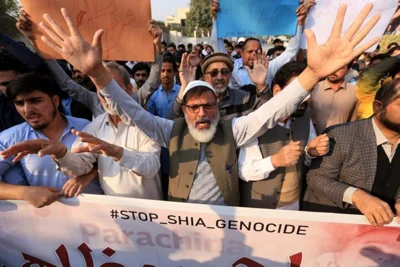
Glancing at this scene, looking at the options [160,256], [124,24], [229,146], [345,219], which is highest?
[124,24]

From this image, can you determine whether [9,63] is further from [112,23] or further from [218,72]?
[218,72]

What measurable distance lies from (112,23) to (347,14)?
229cm

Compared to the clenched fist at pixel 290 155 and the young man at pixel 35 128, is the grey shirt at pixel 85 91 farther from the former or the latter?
the clenched fist at pixel 290 155

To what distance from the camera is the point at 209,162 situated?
1899mm

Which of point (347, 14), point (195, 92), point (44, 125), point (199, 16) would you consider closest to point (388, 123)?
point (195, 92)

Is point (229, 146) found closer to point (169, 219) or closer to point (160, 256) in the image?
point (169, 219)

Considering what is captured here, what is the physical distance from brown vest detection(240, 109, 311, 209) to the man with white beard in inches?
4.2

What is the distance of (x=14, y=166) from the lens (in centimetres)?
195

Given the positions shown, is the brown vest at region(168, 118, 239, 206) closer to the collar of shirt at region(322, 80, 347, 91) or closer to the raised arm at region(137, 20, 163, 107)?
the raised arm at region(137, 20, 163, 107)

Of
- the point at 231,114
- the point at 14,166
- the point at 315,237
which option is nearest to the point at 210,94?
the point at 231,114

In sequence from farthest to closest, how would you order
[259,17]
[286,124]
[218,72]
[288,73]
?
[259,17], [218,72], [288,73], [286,124]

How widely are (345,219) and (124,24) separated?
209 cm

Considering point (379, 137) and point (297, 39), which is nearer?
point (379, 137)

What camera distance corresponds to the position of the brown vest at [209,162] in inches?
74.3
